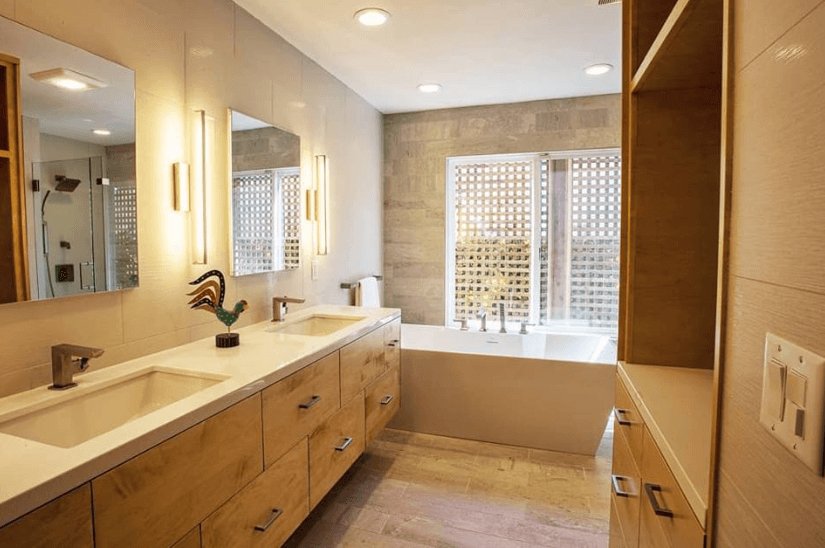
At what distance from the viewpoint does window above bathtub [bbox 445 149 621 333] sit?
13.0ft

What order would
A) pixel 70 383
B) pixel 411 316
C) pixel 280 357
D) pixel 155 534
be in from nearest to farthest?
pixel 155 534 → pixel 70 383 → pixel 280 357 → pixel 411 316

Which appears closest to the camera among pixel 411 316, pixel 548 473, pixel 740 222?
pixel 740 222

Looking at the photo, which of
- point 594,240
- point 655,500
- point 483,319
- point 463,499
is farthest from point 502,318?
point 655,500

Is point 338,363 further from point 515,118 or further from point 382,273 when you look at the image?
point 515,118

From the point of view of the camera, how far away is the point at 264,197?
8.31 feet

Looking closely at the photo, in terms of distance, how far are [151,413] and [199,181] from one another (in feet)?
3.93

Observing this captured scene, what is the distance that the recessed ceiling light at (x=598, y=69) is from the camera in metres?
3.12

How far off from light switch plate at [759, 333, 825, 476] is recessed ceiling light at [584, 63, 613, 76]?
3.11 m

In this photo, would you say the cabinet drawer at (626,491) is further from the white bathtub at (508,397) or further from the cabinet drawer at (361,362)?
the white bathtub at (508,397)

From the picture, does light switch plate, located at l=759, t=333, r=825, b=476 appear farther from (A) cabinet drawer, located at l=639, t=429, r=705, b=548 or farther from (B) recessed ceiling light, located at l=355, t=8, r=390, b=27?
(B) recessed ceiling light, located at l=355, t=8, r=390, b=27

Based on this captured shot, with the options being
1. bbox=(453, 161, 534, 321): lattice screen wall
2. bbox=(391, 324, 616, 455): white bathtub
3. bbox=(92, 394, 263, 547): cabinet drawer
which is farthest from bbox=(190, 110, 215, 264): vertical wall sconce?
bbox=(453, 161, 534, 321): lattice screen wall

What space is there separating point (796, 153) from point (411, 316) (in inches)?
154

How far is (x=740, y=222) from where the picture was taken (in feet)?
1.98

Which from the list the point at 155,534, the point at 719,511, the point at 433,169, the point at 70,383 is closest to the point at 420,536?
the point at 155,534
